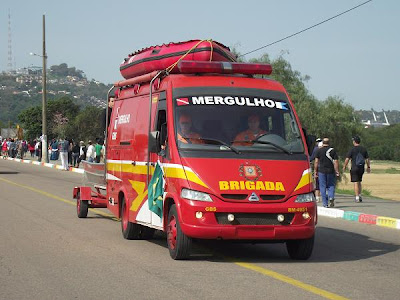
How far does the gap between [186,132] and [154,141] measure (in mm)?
502

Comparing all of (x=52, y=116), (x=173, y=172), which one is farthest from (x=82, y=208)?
(x=52, y=116)

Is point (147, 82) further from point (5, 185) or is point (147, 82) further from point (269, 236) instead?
point (5, 185)

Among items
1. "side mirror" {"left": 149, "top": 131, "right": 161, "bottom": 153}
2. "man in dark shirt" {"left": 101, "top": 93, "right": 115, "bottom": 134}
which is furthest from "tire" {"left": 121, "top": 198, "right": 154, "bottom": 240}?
"man in dark shirt" {"left": 101, "top": 93, "right": 115, "bottom": 134}

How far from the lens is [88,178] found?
56.4 feet

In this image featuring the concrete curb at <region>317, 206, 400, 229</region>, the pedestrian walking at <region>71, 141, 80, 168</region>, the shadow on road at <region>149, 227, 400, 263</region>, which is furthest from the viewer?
the pedestrian walking at <region>71, 141, 80, 168</region>

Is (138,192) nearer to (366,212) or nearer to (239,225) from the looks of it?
(239,225)

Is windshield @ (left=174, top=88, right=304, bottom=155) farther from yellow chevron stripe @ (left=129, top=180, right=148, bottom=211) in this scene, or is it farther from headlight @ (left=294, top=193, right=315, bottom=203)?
yellow chevron stripe @ (left=129, top=180, right=148, bottom=211)

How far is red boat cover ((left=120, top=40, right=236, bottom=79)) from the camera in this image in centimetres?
1223

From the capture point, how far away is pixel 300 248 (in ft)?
35.9

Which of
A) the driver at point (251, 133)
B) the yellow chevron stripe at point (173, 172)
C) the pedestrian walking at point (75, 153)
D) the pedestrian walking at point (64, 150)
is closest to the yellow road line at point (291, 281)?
the yellow chevron stripe at point (173, 172)

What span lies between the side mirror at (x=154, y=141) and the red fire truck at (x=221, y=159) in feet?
0.05

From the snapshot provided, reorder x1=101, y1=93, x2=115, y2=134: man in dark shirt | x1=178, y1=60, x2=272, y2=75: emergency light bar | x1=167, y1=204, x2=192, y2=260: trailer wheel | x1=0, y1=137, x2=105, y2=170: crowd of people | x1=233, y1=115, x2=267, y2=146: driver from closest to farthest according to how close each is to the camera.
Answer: x1=167, y1=204, x2=192, y2=260: trailer wheel
x1=233, y1=115, x2=267, y2=146: driver
x1=178, y1=60, x2=272, y2=75: emergency light bar
x1=101, y1=93, x2=115, y2=134: man in dark shirt
x1=0, y1=137, x2=105, y2=170: crowd of people

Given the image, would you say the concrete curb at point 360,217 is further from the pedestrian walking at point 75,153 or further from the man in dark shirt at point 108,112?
the pedestrian walking at point 75,153

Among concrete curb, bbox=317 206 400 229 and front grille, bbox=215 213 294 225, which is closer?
front grille, bbox=215 213 294 225
